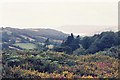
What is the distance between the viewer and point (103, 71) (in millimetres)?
12938

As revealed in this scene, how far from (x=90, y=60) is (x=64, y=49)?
5002 millimetres

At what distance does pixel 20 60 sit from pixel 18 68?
4.25 ft

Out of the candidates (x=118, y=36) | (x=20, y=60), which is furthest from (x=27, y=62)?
(x=118, y=36)

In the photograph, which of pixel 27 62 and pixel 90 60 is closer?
pixel 27 62

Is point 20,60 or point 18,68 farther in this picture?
point 20,60

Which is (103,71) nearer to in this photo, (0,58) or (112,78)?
(112,78)

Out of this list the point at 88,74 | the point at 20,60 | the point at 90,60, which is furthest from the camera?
the point at 90,60

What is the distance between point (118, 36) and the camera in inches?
873

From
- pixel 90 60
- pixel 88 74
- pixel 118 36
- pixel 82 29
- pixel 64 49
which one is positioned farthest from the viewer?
pixel 82 29

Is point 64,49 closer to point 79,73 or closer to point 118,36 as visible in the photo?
point 118,36

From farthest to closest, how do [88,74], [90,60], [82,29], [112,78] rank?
[82,29] → [90,60] → [88,74] → [112,78]

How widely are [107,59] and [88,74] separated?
367cm

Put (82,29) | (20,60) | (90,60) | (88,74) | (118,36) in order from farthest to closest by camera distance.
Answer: (82,29) → (118,36) → (90,60) → (20,60) → (88,74)

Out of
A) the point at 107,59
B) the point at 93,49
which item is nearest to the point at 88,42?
the point at 93,49
